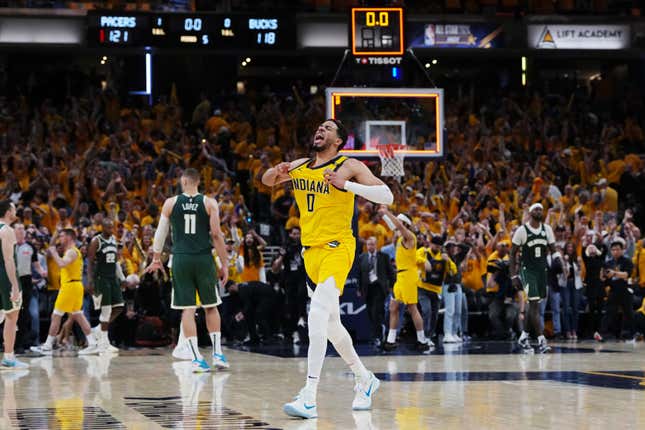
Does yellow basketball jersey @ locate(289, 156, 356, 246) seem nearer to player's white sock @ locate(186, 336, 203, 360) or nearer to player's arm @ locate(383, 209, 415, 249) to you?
player's white sock @ locate(186, 336, 203, 360)

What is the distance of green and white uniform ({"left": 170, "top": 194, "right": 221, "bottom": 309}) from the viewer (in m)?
13.6

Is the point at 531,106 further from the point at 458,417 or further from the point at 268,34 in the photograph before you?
the point at 458,417

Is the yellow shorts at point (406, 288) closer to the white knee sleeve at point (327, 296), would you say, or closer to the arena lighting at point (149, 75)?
the white knee sleeve at point (327, 296)

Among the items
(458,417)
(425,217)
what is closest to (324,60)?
(425,217)

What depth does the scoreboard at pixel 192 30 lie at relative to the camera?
2636 cm

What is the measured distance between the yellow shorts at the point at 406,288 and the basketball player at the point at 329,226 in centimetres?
826

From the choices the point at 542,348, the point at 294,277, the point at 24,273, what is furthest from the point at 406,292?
the point at 24,273

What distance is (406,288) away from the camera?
17.7m

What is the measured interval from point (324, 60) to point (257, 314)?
17.4 m

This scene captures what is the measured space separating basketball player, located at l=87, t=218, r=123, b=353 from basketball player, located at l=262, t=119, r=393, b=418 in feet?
30.1

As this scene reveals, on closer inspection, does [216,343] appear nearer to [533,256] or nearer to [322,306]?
[322,306]

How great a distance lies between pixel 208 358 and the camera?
615 inches

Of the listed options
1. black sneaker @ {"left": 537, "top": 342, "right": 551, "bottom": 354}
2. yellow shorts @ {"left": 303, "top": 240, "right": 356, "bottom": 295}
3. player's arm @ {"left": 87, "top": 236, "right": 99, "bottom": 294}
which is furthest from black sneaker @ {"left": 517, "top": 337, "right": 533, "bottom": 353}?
yellow shorts @ {"left": 303, "top": 240, "right": 356, "bottom": 295}

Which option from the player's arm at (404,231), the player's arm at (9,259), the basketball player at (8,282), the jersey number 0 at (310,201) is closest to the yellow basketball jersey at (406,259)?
the player's arm at (404,231)
